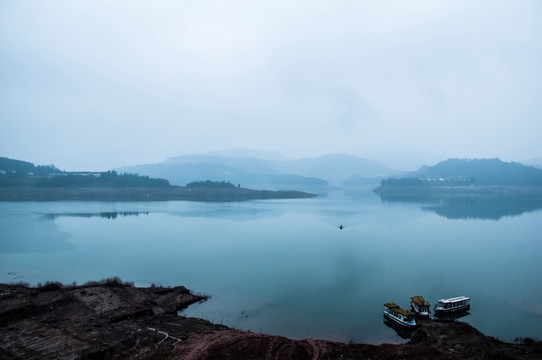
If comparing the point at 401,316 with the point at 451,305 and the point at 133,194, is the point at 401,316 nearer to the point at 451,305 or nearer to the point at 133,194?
the point at 451,305

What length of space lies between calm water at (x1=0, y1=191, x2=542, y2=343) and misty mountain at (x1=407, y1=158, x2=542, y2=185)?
176 feet

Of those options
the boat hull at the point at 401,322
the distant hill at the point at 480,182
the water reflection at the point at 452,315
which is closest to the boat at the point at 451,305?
the water reflection at the point at 452,315

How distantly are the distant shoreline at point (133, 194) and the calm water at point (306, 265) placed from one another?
2117cm

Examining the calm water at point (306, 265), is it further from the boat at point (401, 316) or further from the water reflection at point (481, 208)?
the water reflection at point (481, 208)

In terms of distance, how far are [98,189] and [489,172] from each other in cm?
7651

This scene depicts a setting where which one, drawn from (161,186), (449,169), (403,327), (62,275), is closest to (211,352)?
(403,327)

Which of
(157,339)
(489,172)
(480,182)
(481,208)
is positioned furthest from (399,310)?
(489,172)

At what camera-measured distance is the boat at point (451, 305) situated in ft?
27.1

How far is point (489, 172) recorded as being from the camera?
7744 centimetres

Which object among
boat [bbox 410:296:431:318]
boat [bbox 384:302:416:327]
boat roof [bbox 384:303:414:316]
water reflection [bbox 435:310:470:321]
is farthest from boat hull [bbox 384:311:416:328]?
water reflection [bbox 435:310:470:321]

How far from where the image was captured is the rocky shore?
569cm

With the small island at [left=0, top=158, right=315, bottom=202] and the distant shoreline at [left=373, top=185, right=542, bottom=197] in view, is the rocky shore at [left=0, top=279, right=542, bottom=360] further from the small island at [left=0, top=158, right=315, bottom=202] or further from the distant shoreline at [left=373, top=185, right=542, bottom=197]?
the distant shoreline at [left=373, top=185, right=542, bottom=197]

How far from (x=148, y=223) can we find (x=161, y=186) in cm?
2948

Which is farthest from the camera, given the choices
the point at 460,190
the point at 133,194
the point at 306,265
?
the point at 460,190
